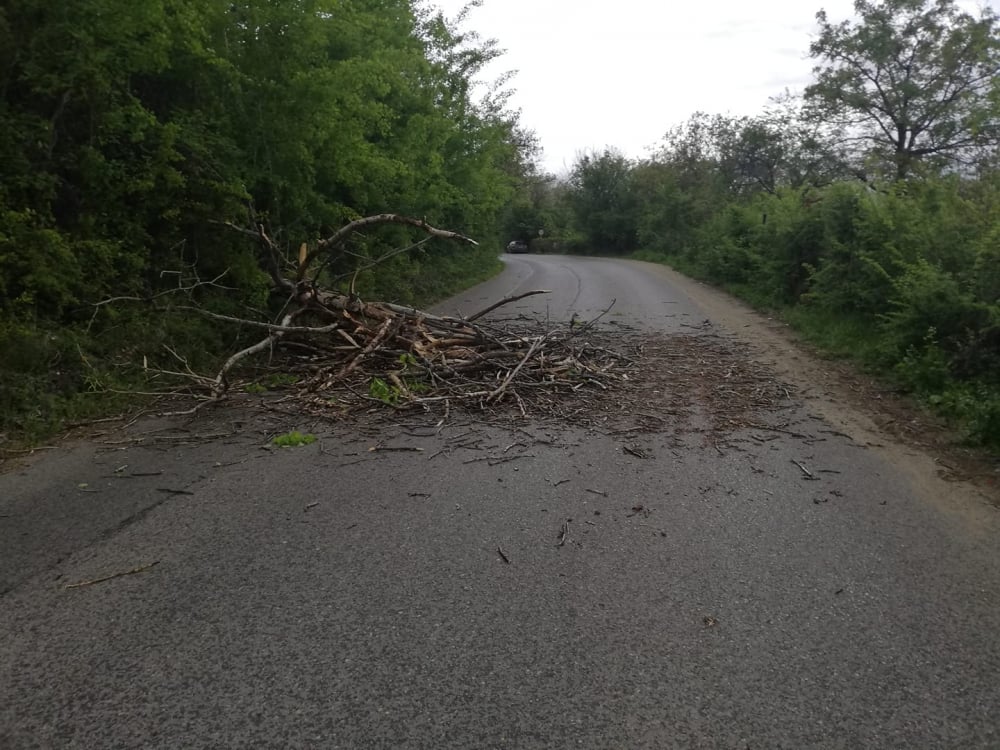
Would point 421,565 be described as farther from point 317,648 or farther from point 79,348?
point 79,348

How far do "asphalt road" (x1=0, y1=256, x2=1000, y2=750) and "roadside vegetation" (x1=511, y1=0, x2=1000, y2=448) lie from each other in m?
3.24

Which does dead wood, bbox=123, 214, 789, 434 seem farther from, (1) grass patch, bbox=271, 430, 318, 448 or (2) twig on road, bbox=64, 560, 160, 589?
(2) twig on road, bbox=64, 560, 160, 589

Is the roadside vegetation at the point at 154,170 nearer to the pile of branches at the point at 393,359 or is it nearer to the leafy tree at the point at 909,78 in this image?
the pile of branches at the point at 393,359

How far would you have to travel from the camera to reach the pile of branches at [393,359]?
24.4 feet

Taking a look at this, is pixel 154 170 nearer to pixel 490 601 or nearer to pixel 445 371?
pixel 445 371

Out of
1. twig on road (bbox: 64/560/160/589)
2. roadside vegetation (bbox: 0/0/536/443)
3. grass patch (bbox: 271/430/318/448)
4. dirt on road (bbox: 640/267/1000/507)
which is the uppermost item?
roadside vegetation (bbox: 0/0/536/443)

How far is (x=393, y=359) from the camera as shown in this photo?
27.8ft

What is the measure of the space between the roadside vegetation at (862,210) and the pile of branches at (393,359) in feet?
12.2

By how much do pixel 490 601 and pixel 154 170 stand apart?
276 inches

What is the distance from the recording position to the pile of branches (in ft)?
24.4

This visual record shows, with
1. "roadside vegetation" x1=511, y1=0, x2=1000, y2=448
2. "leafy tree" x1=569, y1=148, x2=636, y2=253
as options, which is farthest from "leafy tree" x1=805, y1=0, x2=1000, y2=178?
"leafy tree" x1=569, y1=148, x2=636, y2=253

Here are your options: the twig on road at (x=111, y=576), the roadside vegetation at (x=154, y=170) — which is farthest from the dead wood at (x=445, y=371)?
the twig on road at (x=111, y=576)

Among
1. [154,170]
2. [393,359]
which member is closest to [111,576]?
[393,359]

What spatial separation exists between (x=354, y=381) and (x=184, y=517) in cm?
351
